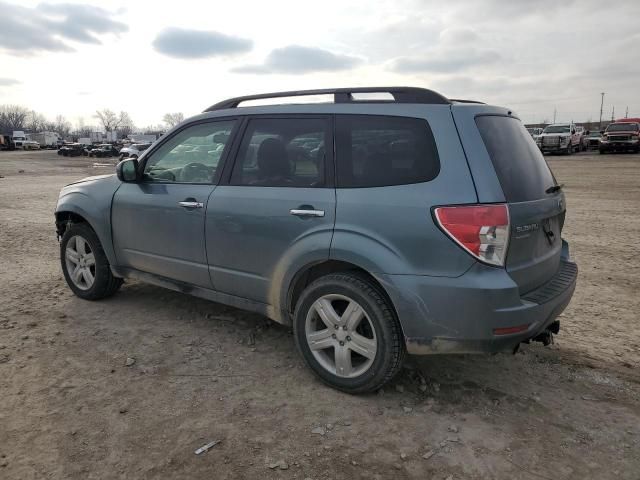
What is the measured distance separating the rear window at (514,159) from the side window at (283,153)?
1031mm

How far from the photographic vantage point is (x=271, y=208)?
345 cm

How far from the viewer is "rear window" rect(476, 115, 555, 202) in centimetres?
289

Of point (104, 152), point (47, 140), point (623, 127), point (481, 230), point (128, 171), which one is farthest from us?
point (47, 140)

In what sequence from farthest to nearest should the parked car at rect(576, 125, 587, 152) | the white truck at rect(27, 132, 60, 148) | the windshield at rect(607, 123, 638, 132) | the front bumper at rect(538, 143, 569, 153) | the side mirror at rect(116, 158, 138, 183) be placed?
the white truck at rect(27, 132, 60, 148) < the parked car at rect(576, 125, 587, 152) < the front bumper at rect(538, 143, 569, 153) < the windshield at rect(607, 123, 638, 132) < the side mirror at rect(116, 158, 138, 183)

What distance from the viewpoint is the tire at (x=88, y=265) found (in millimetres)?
4801

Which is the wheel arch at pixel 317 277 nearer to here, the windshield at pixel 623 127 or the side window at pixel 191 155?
the side window at pixel 191 155

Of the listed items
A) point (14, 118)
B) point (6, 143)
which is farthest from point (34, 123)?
point (6, 143)

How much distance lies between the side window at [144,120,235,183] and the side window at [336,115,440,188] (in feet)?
3.63

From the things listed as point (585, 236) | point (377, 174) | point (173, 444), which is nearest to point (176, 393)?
point (173, 444)

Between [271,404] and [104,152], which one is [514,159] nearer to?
[271,404]

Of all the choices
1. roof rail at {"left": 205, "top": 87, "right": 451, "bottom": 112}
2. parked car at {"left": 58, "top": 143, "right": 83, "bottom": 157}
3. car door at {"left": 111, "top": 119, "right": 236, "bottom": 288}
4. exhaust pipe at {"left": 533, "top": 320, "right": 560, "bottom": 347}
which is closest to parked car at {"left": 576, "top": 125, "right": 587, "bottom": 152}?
exhaust pipe at {"left": 533, "top": 320, "right": 560, "bottom": 347}

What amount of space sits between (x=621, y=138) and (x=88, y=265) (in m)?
34.1

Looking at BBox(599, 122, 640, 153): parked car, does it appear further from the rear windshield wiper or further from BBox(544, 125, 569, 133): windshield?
the rear windshield wiper

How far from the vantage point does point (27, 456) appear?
2629mm
